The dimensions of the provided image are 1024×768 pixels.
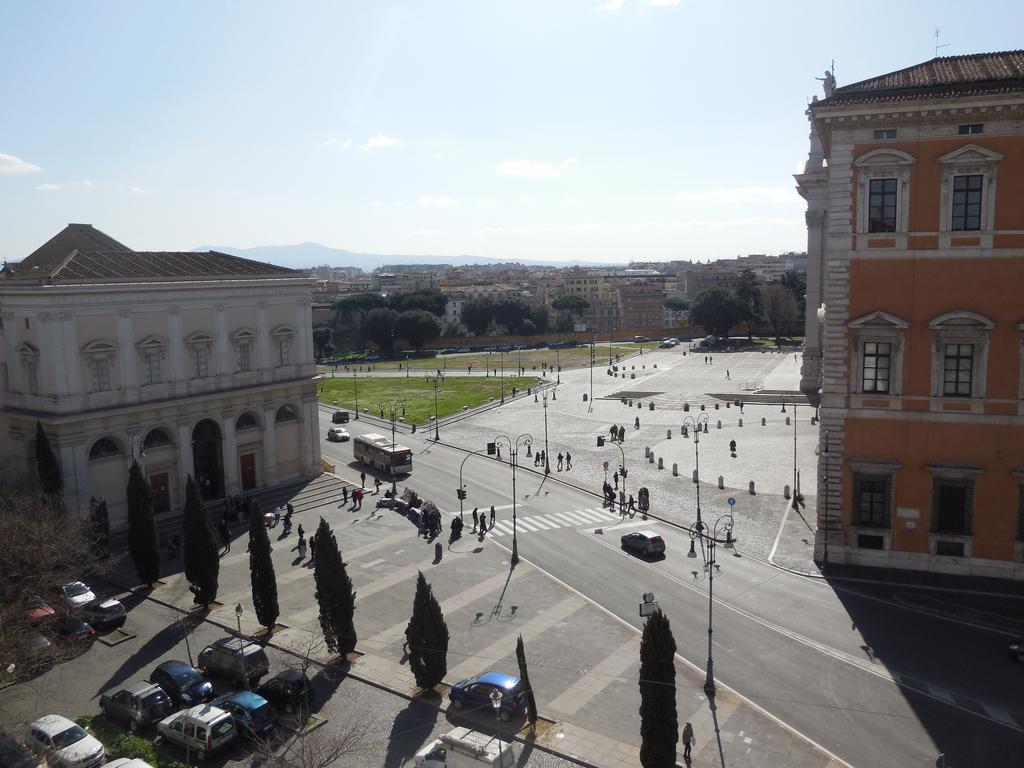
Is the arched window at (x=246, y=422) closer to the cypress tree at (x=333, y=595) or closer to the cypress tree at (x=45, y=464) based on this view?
the cypress tree at (x=45, y=464)

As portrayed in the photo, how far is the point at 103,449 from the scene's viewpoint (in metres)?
41.9

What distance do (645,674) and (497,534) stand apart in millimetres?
21787

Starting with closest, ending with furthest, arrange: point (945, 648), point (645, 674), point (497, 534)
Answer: point (645, 674) → point (945, 648) → point (497, 534)

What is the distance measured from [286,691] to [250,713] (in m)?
1.66

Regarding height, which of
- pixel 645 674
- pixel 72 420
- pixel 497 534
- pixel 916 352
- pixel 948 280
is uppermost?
pixel 948 280

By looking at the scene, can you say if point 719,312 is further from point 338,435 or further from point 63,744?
point 63,744

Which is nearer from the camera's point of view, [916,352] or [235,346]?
[916,352]

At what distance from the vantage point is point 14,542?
1160 inches

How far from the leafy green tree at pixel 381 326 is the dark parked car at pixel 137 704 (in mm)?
119377

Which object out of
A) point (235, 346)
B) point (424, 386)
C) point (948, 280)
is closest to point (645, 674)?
point (948, 280)

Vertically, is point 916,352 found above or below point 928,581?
above

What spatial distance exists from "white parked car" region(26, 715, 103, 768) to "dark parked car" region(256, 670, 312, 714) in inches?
182

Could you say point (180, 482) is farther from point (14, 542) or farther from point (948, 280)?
point (948, 280)

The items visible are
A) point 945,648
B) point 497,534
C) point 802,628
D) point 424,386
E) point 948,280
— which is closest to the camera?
point 945,648
